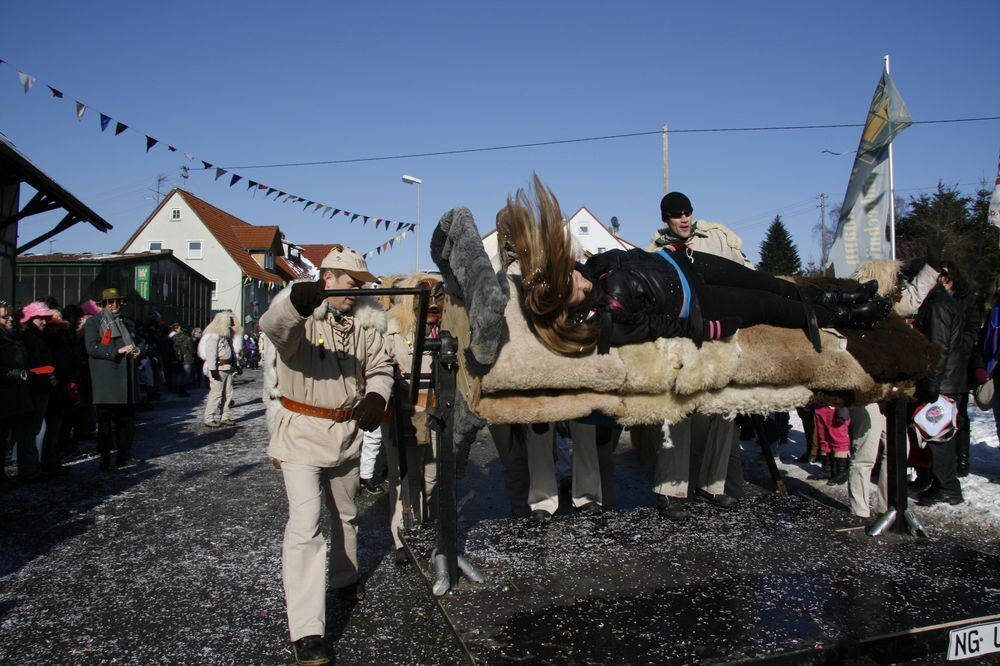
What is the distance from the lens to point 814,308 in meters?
4.15

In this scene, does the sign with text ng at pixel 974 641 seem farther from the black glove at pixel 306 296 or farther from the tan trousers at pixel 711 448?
the black glove at pixel 306 296

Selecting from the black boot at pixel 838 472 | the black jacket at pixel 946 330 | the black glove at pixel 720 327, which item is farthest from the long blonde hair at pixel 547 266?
the black boot at pixel 838 472

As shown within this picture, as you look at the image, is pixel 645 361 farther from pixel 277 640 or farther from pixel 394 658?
pixel 277 640

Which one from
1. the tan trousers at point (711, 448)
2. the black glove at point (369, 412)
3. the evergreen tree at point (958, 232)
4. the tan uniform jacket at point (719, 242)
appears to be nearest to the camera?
the black glove at point (369, 412)

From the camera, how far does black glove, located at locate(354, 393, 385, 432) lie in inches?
145

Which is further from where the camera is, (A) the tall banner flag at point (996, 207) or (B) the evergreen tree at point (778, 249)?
(B) the evergreen tree at point (778, 249)

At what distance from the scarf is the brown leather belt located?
5904mm

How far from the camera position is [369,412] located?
12.1ft

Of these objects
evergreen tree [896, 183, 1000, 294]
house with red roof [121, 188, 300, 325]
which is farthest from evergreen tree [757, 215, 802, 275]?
house with red roof [121, 188, 300, 325]

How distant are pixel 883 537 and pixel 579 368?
2.35m

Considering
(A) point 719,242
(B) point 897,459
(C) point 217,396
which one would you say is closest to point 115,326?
(C) point 217,396

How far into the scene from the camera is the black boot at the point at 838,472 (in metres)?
7.25

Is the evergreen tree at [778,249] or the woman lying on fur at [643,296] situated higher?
the evergreen tree at [778,249]

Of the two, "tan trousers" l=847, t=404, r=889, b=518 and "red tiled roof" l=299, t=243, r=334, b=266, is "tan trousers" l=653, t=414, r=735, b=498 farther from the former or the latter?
"red tiled roof" l=299, t=243, r=334, b=266
